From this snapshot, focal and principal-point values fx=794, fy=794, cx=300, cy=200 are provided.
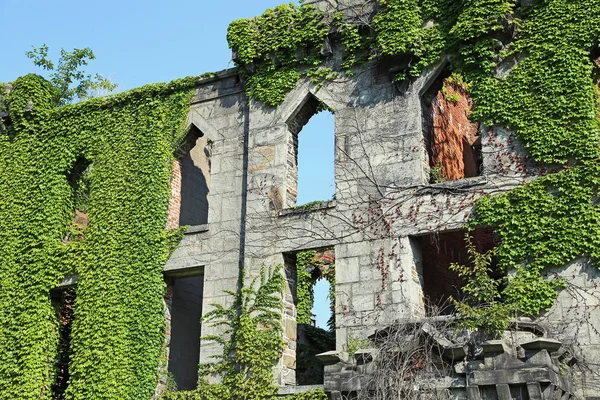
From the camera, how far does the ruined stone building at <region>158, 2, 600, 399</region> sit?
11797 mm

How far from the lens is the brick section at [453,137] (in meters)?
16.0

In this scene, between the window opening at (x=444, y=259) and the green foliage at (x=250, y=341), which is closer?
the green foliage at (x=250, y=341)

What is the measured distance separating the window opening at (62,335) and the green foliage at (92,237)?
11.9 inches

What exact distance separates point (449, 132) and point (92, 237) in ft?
25.2

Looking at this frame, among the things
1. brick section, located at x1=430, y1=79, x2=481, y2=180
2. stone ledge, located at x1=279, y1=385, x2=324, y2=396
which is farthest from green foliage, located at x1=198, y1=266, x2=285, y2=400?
brick section, located at x1=430, y1=79, x2=481, y2=180

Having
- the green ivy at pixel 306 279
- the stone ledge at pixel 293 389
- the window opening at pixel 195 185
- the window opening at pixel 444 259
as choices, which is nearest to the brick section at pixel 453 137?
the window opening at pixel 444 259

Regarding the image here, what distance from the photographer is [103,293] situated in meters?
15.2

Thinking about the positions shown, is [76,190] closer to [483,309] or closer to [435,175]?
[435,175]

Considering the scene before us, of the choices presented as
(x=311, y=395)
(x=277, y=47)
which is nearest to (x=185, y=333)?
(x=311, y=395)

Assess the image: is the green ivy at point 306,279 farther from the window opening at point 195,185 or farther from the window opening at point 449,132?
the window opening at point 449,132

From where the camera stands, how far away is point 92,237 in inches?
624

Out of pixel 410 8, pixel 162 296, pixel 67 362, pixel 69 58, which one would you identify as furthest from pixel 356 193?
pixel 69 58

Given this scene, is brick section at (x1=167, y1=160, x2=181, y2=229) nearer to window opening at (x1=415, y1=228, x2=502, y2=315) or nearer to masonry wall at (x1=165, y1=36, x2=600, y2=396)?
masonry wall at (x1=165, y1=36, x2=600, y2=396)

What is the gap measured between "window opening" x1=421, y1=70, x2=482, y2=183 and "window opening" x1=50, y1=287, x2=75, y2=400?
7.75 metres
